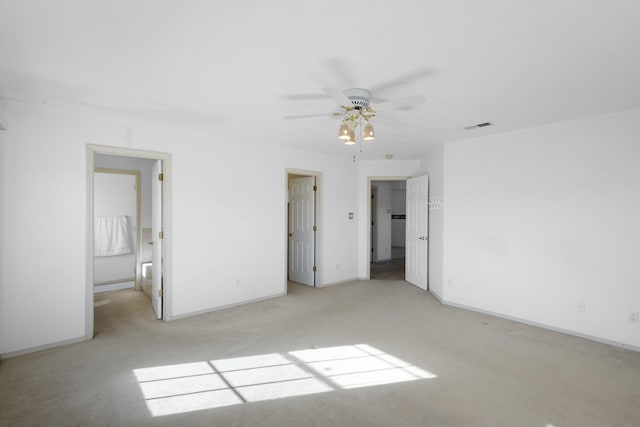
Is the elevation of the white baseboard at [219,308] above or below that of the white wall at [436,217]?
below

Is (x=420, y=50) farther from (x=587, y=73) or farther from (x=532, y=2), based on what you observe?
(x=587, y=73)

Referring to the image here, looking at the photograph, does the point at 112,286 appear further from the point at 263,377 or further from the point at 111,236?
the point at 263,377

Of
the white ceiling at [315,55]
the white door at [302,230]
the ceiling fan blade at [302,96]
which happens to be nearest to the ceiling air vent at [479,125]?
the white ceiling at [315,55]

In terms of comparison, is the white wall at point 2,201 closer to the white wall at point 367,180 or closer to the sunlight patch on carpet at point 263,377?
the sunlight patch on carpet at point 263,377

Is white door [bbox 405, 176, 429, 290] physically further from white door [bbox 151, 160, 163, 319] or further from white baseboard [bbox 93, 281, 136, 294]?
white baseboard [bbox 93, 281, 136, 294]

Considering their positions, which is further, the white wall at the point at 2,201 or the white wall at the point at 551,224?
the white wall at the point at 551,224

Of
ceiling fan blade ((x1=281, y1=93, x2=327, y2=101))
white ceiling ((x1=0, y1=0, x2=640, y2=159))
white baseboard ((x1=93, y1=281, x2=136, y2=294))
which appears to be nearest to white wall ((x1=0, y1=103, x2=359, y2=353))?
white ceiling ((x1=0, y1=0, x2=640, y2=159))

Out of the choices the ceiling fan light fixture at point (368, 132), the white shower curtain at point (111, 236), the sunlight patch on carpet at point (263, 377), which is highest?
the ceiling fan light fixture at point (368, 132)

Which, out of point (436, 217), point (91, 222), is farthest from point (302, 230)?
point (91, 222)

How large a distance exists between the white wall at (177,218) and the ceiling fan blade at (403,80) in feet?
8.54

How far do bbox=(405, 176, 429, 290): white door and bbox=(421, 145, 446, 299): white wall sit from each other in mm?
101

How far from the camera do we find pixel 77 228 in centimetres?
350

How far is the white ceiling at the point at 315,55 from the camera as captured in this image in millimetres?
1767

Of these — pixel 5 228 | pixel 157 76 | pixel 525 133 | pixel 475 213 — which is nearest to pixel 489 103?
pixel 525 133
